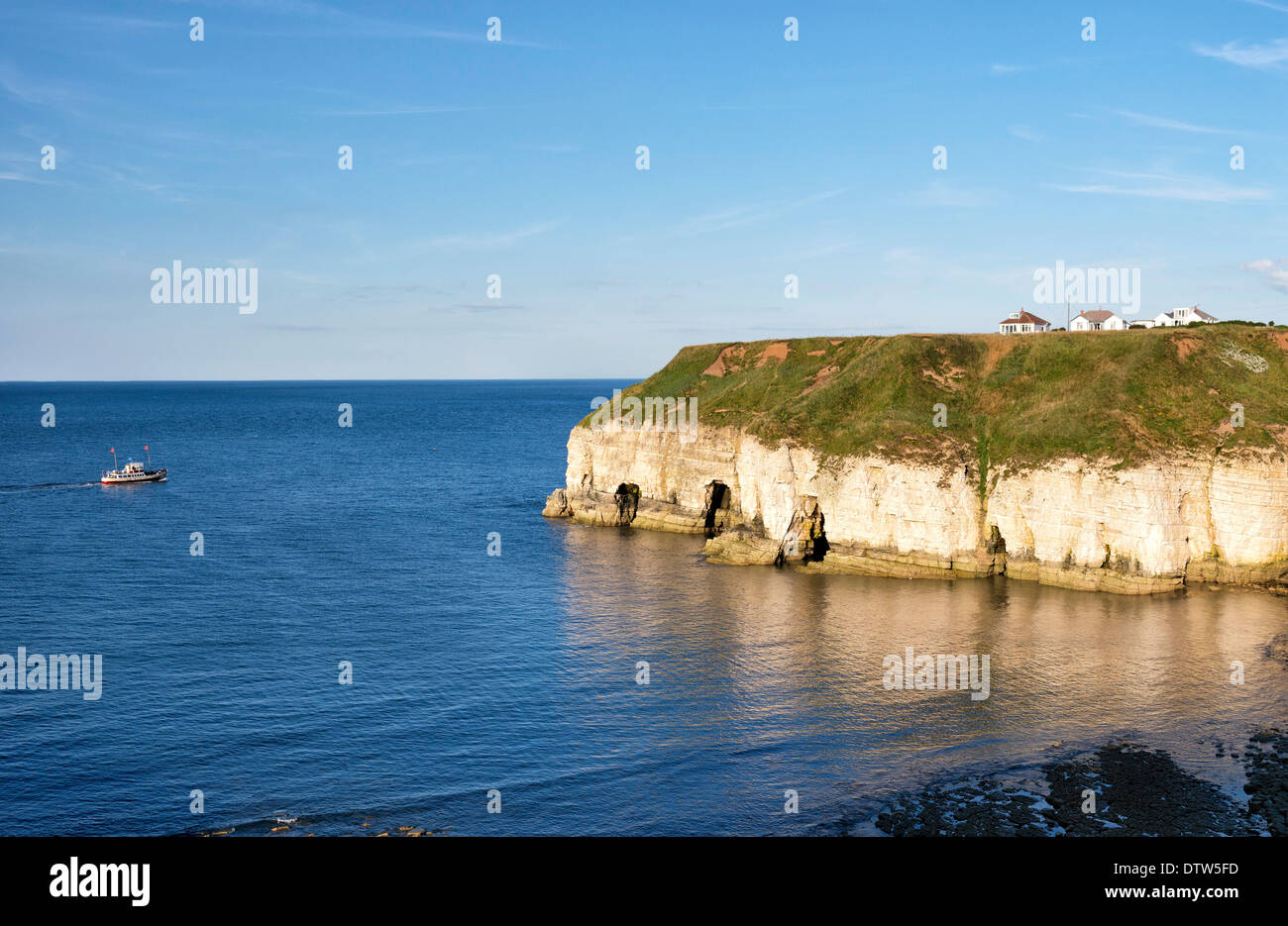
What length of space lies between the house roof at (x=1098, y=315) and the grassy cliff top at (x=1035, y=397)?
68.7ft

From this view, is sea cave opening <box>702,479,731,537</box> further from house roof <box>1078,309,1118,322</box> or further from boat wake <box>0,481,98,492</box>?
boat wake <box>0,481,98,492</box>

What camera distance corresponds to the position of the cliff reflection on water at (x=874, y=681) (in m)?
39.3

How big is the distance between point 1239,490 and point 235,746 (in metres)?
63.7

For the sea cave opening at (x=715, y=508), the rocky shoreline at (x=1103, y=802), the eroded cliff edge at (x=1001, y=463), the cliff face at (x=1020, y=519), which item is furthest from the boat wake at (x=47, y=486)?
the rocky shoreline at (x=1103, y=802)

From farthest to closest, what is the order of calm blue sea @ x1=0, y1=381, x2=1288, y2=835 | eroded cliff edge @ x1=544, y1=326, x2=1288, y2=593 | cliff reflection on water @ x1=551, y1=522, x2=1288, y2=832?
1. eroded cliff edge @ x1=544, y1=326, x2=1288, y2=593
2. cliff reflection on water @ x1=551, y1=522, x2=1288, y2=832
3. calm blue sea @ x1=0, y1=381, x2=1288, y2=835

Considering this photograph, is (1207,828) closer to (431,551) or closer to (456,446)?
(431,551)

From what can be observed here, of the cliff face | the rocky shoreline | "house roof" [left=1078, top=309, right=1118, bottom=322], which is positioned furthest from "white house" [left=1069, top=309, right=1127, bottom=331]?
the rocky shoreline

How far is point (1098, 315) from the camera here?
4250 inches

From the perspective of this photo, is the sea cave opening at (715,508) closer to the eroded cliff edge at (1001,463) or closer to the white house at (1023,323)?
the eroded cliff edge at (1001,463)

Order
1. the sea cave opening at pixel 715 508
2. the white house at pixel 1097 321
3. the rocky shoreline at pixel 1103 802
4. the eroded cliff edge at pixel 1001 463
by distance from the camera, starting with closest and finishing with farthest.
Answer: the rocky shoreline at pixel 1103 802, the eroded cliff edge at pixel 1001 463, the sea cave opening at pixel 715 508, the white house at pixel 1097 321

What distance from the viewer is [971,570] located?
71312 millimetres

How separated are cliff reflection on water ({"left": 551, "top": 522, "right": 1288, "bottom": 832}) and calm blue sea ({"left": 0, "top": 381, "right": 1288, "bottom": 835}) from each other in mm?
203

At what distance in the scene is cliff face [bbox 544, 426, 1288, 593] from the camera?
65.2 meters
